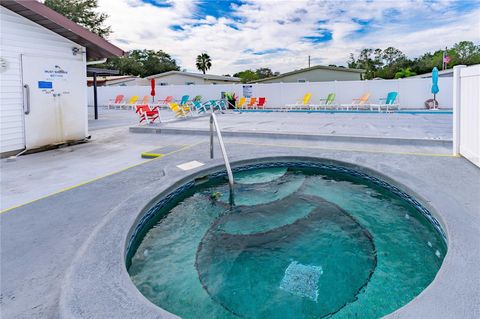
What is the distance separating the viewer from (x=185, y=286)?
2.66 metres

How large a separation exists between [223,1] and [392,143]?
16474 mm

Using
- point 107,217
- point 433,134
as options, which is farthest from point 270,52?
point 107,217

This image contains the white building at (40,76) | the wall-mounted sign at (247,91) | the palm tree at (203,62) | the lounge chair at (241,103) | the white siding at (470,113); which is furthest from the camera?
the palm tree at (203,62)

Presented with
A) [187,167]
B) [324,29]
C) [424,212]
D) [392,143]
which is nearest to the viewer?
[424,212]

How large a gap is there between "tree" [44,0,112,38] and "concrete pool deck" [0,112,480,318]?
19.9 metres

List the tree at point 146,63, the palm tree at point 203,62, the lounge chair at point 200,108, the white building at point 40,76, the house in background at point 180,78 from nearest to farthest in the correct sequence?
the white building at point 40,76, the lounge chair at point 200,108, the house in background at point 180,78, the tree at point 146,63, the palm tree at point 203,62

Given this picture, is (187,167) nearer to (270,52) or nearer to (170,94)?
(170,94)

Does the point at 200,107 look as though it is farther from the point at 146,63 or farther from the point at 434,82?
the point at 146,63

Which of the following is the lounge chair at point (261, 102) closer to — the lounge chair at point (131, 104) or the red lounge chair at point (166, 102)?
the red lounge chair at point (166, 102)

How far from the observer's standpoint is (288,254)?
317cm

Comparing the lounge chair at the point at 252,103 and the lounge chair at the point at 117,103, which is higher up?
the lounge chair at the point at 117,103

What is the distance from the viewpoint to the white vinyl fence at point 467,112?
178 inches

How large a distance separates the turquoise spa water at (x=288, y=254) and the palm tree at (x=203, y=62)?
5111 centimetres

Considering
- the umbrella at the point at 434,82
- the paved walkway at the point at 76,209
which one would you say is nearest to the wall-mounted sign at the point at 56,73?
the paved walkway at the point at 76,209
